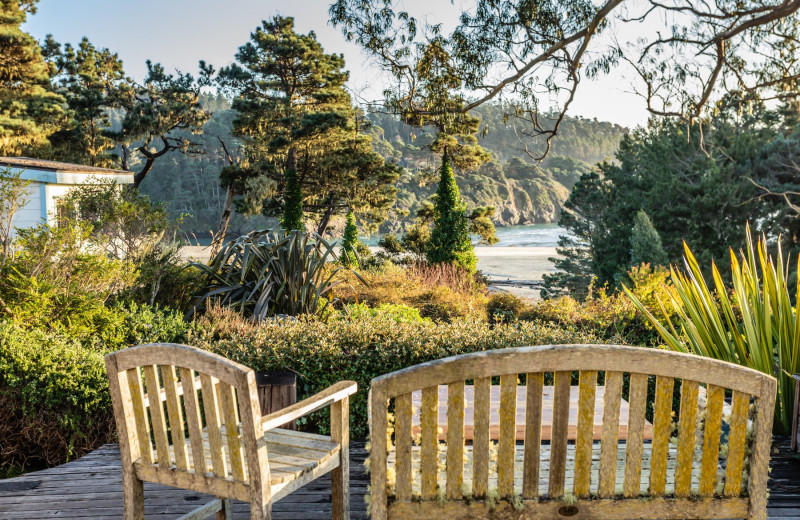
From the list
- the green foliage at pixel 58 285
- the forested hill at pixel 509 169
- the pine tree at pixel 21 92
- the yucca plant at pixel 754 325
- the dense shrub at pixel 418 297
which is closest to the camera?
the yucca plant at pixel 754 325

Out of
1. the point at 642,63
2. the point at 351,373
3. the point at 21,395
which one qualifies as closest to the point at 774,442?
the point at 351,373

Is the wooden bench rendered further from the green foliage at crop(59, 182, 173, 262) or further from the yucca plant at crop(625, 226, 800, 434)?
the green foliage at crop(59, 182, 173, 262)

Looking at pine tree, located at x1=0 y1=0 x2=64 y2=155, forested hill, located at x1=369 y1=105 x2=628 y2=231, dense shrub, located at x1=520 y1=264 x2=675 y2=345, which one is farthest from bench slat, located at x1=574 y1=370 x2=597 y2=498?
forested hill, located at x1=369 y1=105 x2=628 y2=231

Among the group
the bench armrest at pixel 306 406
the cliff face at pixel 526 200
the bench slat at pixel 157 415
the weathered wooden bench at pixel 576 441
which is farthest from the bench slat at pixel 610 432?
the cliff face at pixel 526 200

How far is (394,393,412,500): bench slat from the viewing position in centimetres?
152

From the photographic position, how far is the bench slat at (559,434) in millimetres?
1539

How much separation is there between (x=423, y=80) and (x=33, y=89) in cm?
1471

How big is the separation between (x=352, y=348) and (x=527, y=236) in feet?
169

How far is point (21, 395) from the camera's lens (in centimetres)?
343

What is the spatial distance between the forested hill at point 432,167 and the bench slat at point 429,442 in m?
34.8

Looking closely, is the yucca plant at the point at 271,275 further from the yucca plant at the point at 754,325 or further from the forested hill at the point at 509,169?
the forested hill at the point at 509,169

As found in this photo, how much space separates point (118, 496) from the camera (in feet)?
9.19

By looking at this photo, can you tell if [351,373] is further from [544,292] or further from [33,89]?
[544,292]

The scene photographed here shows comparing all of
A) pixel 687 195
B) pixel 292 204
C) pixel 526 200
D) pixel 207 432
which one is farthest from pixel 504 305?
pixel 526 200
